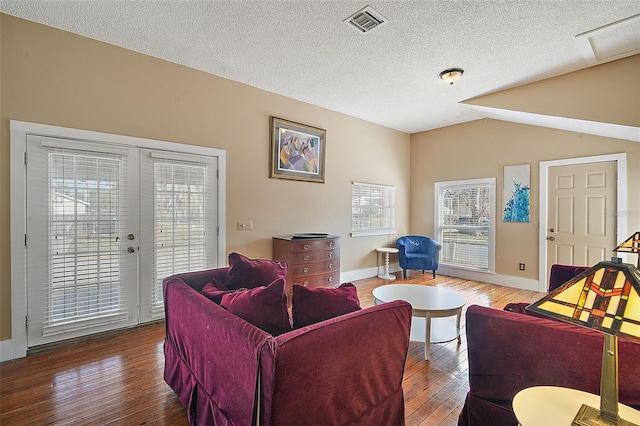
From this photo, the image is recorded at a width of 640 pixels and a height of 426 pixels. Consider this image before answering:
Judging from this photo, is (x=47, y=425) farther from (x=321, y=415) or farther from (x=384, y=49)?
(x=384, y=49)

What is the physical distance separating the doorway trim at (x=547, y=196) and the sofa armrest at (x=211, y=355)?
5.15 metres

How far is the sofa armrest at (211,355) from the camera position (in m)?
1.21

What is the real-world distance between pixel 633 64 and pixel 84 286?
6.18 m

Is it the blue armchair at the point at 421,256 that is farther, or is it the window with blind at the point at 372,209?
the window with blind at the point at 372,209

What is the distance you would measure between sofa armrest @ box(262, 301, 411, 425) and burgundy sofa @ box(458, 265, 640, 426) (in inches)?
14.7

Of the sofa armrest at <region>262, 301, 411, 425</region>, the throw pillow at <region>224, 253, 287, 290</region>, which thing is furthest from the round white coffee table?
the throw pillow at <region>224, 253, 287, 290</region>

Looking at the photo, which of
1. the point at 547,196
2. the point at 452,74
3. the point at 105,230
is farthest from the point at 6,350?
the point at 547,196

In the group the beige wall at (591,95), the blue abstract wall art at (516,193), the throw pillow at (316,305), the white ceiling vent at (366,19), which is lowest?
the throw pillow at (316,305)

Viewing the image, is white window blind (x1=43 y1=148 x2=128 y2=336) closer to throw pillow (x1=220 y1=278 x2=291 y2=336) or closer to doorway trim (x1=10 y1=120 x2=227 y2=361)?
doorway trim (x1=10 y1=120 x2=227 y2=361)

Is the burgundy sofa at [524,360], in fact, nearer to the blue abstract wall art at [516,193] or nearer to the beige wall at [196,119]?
the beige wall at [196,119]

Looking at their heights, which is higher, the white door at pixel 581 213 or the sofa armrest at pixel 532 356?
the white door at pixel 581 213

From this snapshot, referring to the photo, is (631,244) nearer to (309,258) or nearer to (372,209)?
(309,258)

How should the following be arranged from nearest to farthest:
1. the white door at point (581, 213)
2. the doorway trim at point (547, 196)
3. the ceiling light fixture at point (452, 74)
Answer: the ceiling light fixture at point (452, 74)
the doorway trim at point (547, 196)
the white door at point (581, 213)

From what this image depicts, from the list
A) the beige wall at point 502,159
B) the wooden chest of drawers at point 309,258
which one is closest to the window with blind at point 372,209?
the beige wall at point 502,159
